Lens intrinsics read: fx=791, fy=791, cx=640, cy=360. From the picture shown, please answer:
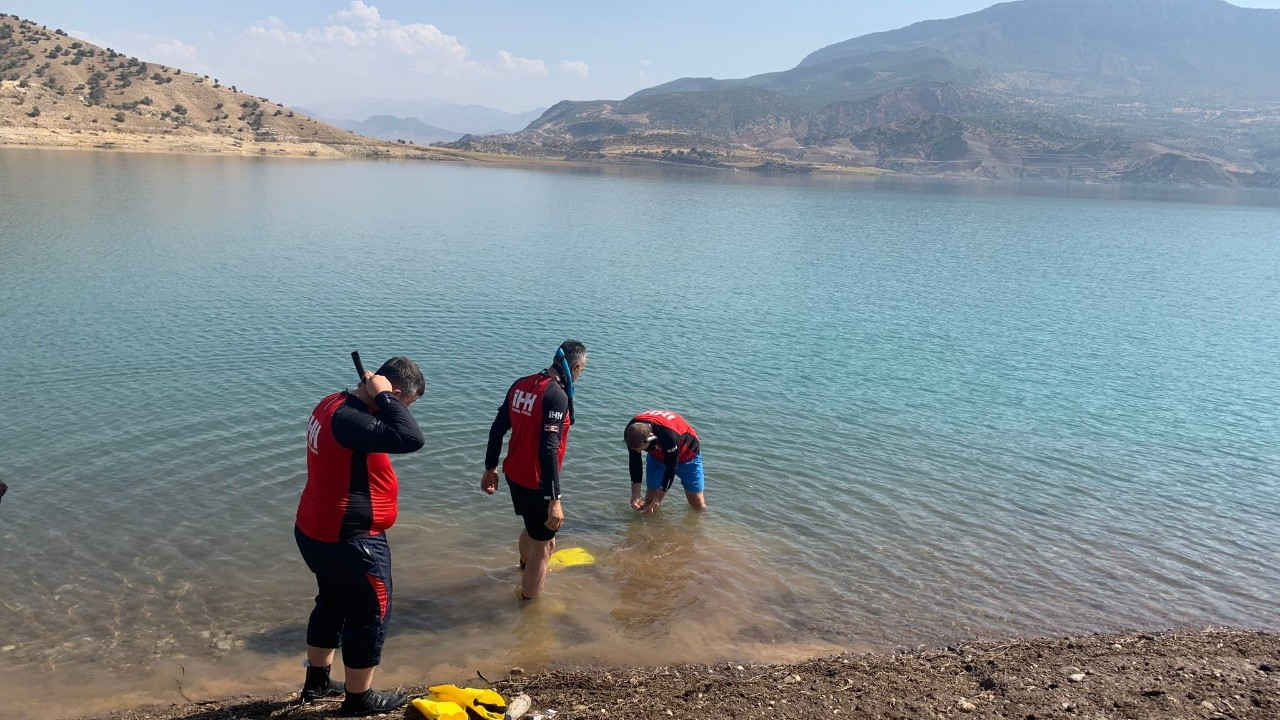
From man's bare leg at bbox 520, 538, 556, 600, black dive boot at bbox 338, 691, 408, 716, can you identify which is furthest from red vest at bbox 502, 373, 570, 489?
black dive boot at bbox 338, 691, 408, 716

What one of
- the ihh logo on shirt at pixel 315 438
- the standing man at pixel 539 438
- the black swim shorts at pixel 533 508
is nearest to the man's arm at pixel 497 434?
the standing man at pixel 539 438

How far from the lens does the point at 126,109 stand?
10356 centimetres

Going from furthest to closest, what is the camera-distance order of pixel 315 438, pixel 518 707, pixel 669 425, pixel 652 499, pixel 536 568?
pixel 652 499 < pixel 669 425 < pixel 536 568 < pixel 518 707 < pixel 315 438

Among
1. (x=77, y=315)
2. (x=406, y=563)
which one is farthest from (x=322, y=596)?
(x=77, y=315)

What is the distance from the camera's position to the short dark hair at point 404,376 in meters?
5.67

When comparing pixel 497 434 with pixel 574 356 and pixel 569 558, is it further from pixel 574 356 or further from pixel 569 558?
pixel 569 558

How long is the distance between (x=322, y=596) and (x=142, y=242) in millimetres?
32836

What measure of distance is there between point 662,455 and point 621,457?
3112mm

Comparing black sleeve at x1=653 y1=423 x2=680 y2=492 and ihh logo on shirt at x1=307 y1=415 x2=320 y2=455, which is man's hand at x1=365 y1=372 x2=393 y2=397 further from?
black sleeve at x1=653 y1=423 x2=680 y2=492

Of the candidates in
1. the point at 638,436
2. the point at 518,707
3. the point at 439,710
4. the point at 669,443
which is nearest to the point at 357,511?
the point at 439,710

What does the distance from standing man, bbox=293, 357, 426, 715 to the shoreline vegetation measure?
570 millimetres

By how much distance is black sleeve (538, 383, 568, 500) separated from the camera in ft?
24.6

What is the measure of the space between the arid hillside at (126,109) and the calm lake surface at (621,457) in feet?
218

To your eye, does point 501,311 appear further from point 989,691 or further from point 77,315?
point 989,691
